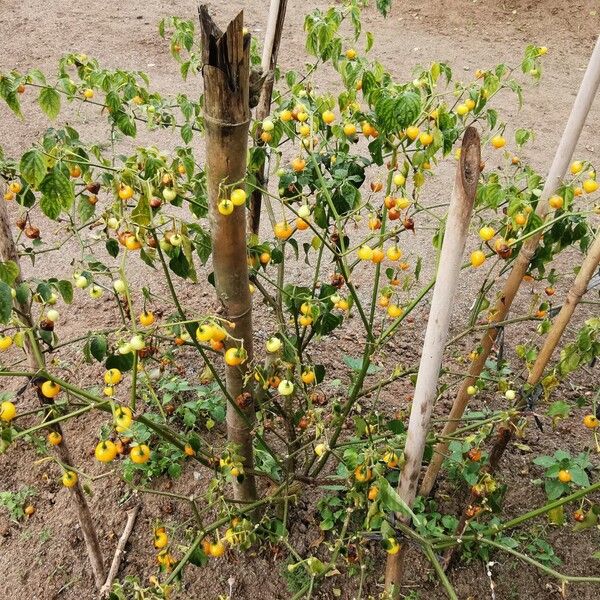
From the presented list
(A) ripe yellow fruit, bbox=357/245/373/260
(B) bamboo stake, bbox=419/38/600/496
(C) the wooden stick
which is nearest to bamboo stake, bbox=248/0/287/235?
(A) ripe yellow fruit, bbox=357/245/373/260

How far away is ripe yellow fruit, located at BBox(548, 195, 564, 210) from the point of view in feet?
5.04

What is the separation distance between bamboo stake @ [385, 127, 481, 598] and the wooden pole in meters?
0.44

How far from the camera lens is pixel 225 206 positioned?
1.29 m

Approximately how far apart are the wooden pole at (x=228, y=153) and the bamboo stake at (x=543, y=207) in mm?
760

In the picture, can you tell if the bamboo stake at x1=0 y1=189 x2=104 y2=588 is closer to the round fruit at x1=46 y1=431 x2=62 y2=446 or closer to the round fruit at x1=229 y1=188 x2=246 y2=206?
the round fruit at x1=46 y1=431 x2=62 y2=446

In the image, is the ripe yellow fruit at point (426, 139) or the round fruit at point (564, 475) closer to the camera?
the ripe yellow fruit at point (426, 139)

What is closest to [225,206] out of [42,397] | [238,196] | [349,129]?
[238,196]

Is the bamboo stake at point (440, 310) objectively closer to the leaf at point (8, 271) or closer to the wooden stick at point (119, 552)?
the leaf at point (8, 271)

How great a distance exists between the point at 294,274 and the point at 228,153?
101 inches

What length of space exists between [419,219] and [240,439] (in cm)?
294

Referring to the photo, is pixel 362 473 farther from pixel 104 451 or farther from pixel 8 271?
pixel 8 271

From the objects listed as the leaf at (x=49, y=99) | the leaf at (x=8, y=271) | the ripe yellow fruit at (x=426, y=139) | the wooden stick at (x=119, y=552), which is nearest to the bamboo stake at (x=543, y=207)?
the ripe yellow fruit at (x=426, y=139)

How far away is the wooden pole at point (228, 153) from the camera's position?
1101 millimetres

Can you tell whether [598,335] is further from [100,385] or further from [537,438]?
[100,385]
